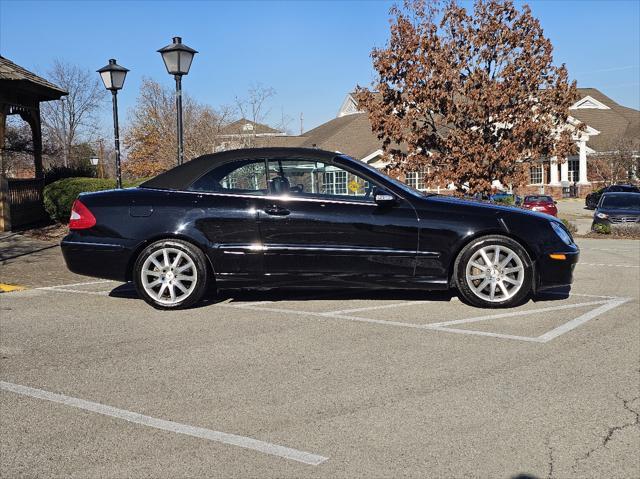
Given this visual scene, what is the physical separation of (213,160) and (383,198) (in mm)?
1810

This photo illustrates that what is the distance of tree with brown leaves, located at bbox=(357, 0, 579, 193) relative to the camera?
643 inches

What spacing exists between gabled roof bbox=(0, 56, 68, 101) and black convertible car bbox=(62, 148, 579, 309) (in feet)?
32.7

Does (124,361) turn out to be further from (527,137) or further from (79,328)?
(527,137)

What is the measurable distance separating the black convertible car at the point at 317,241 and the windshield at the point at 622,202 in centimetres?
1637

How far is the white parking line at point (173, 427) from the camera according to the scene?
3311mm

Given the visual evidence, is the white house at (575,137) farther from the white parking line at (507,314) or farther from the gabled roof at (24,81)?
the white parking line at (507,314)

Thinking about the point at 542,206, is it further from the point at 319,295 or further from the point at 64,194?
the point at 319,295

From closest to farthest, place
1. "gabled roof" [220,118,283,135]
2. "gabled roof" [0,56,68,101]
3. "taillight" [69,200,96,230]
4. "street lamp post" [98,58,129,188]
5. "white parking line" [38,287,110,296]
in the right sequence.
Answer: "taillight" [69,200,96,230]
"white parking line" [38,287,110,296]
"gabled roof" [0,56,68,101]
"street lamp post" [98,58,129,188]
"gabled roof" [220,118,283,135]

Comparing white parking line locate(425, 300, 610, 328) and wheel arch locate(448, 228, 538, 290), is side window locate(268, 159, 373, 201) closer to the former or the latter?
wheel arch locate(448, 228, 538, 290)

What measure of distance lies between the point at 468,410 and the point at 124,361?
8.32 feet

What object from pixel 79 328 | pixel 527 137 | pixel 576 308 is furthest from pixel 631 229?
pixel 79 328

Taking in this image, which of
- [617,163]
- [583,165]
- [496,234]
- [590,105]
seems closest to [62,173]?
[496,234]

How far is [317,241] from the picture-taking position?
259 inches

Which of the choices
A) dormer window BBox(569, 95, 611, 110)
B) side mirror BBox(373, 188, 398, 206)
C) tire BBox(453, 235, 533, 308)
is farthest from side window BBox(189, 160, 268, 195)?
dormer window BBox(569, 95, 611, 110)
